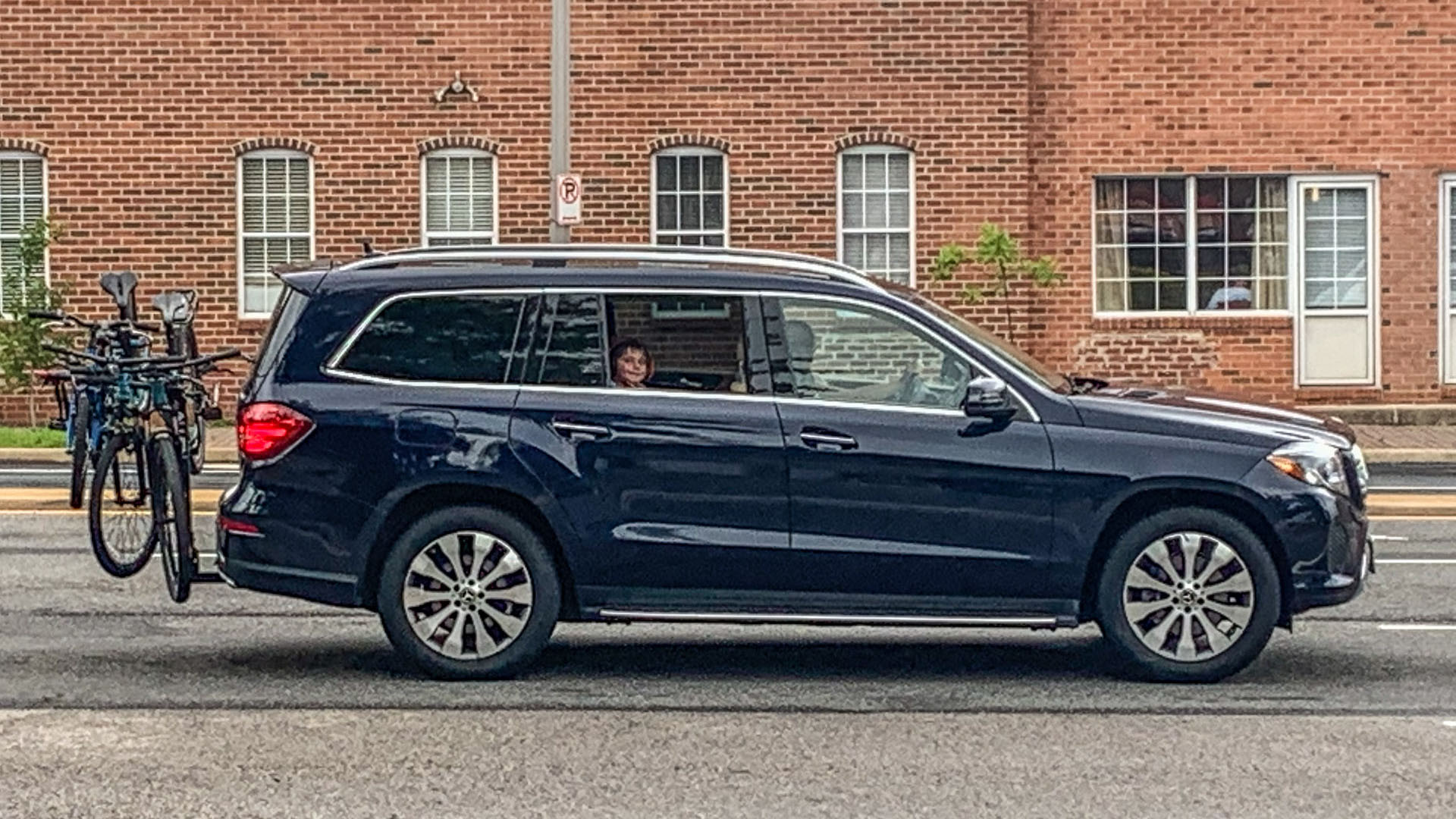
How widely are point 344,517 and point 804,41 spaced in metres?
15.6

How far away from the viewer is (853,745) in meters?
8.46

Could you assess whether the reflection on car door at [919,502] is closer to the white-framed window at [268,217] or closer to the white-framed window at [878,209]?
the white-framed window at [878,209]

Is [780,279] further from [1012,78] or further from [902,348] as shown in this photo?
[1012,78]

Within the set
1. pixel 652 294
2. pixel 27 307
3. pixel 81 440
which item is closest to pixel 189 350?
pixel 81 440

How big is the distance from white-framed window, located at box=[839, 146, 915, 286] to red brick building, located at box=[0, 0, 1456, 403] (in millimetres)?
31

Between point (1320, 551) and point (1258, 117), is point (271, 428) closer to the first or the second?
point (1320, 551)

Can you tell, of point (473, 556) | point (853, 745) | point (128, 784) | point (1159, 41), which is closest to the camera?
point (128, 784)

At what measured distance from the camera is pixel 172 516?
10.9m

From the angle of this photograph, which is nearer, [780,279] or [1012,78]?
[780,279]

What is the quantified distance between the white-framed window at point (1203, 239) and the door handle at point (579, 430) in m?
15.7

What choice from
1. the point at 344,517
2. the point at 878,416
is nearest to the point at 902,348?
the point at 878,416

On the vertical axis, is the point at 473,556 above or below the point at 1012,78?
below

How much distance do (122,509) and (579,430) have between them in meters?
2.81

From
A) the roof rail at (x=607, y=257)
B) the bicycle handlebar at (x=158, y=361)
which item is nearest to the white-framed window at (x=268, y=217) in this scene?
→ the bicycle handlebar at (x=158, y=361)
